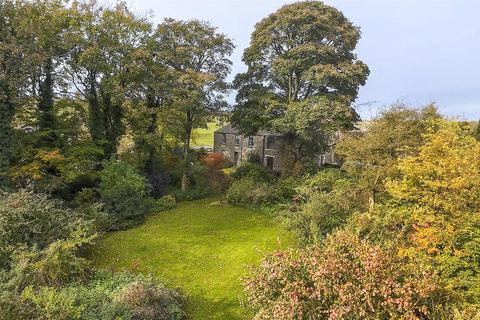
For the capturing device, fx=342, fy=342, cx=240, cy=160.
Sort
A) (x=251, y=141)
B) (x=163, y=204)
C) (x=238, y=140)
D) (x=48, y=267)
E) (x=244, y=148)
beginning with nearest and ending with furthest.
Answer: (x=48, y=267) → (x=163, y=204) → (x=251, y=141) → (x=244, y=148) → (x=238, y=140)

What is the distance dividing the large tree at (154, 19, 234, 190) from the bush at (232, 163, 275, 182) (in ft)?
16.4

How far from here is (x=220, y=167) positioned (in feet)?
125

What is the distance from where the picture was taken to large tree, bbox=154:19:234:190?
2734cm

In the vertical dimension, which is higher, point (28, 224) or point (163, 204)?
point (28, 224)

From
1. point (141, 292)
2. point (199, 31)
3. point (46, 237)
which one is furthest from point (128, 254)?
point (199, 31)

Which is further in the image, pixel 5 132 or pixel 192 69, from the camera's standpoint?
pixel 192 69

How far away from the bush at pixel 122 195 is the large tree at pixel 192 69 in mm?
5311

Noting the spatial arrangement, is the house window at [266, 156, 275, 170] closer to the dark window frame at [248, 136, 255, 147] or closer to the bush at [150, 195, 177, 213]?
the dark window frame at [248, 136, 255, 147]

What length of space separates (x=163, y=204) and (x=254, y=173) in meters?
8.58

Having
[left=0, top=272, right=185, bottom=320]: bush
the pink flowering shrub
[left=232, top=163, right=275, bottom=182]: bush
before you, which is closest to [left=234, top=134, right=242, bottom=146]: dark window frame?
[left=232, top=163, right=275, bottom=182]: bush

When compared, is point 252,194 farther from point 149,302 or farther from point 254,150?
point 254,150

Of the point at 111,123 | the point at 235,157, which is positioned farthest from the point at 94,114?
the point at 235,157

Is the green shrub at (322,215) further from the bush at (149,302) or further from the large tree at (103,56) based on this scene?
the large tree at (103,56)

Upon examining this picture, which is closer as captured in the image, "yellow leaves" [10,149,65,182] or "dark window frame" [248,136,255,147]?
"yellow leaves" [10,149,65,182]
